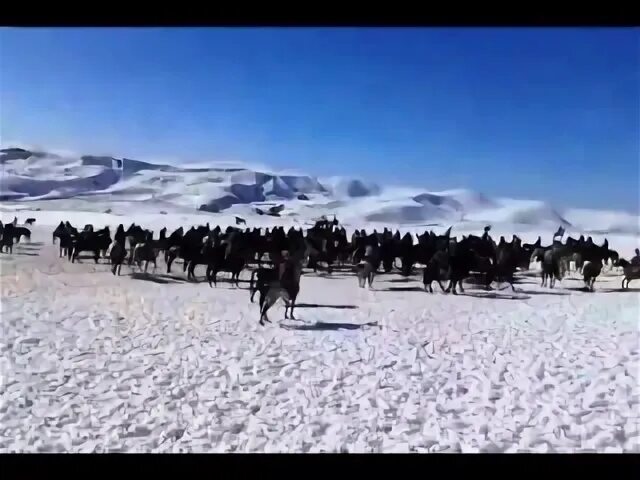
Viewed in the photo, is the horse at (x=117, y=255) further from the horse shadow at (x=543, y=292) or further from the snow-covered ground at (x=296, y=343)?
the horse shadow at (x=543, y=292)

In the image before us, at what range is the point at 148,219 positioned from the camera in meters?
2.01

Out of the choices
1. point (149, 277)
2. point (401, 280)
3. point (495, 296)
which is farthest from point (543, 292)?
point (149, 277)

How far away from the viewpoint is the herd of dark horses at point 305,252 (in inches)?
79.7

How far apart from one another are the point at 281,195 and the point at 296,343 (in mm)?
525

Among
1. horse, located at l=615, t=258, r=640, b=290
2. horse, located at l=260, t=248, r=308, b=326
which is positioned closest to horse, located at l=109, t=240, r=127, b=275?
horse, located at l=260, t=248, r=308, b=326

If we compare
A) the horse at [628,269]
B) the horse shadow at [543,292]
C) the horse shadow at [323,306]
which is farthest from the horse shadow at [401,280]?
the horse at [628,269]

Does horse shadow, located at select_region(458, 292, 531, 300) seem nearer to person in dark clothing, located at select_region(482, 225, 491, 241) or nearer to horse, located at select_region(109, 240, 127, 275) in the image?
person in dark clothing, located at select_region(482, 225, 491, 241)

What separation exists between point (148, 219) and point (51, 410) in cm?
72

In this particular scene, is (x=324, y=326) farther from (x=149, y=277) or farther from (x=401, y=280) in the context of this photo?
(x=149, y=277)
